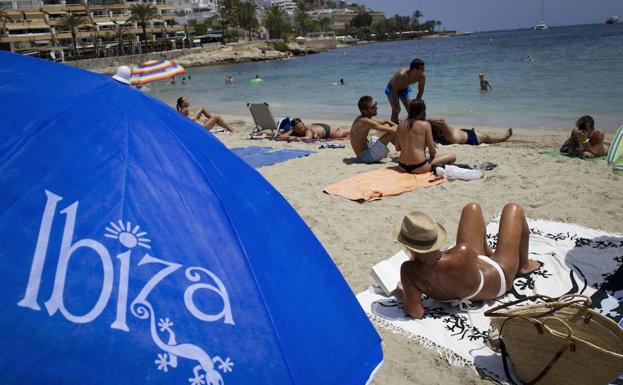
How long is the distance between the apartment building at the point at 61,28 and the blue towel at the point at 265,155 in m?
43.9

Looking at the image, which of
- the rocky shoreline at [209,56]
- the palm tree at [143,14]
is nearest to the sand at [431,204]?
the rocky shoreline at [209,56]

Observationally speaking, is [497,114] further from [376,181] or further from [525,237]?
[525,237]

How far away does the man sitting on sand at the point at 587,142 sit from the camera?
6035mm

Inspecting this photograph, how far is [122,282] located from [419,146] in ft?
15.1

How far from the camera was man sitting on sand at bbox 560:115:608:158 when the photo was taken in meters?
6.04

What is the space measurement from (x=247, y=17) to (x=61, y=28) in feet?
85.8

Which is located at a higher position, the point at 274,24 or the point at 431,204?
the point at 274,24

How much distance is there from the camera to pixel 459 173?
17.6 feet

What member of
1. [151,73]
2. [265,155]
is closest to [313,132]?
[265,155]

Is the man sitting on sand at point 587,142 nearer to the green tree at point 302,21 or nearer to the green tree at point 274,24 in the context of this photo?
the green tree at point 274,24

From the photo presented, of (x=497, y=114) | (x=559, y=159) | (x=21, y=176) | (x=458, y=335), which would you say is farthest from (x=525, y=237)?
(x=497, y=114)

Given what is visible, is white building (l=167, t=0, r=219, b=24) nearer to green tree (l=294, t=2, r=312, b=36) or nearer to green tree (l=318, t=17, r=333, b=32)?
green tree (l=294, t=2, r=312, b=36)

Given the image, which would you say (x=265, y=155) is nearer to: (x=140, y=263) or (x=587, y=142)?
(x=587, y=142)

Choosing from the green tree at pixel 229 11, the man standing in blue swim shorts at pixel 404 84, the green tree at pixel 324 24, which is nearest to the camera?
the man standing in blue swim shorts at pixel 404 84
